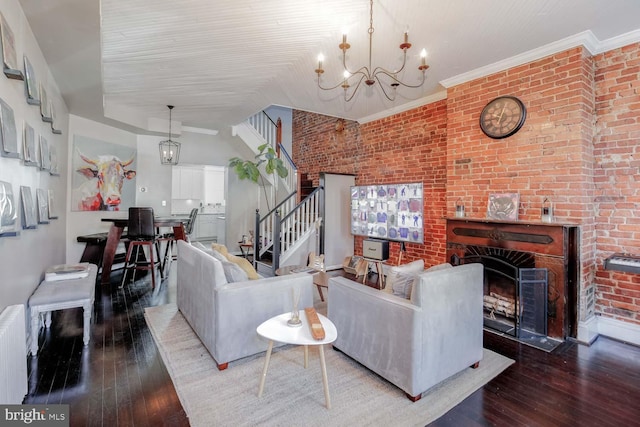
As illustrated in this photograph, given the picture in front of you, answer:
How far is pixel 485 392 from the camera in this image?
2.05 meters

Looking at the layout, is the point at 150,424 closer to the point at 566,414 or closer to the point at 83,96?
the point at 566,414

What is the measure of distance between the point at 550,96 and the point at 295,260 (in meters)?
4.20

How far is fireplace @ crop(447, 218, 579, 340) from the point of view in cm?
281

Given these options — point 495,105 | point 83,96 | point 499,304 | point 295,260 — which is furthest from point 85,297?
point 495,105

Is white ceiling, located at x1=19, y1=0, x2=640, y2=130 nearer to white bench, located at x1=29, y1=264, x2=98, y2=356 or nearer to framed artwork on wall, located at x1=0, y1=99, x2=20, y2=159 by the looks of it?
framed artwork on wall, located at x1=0, y1=99, x2=20, y2=159

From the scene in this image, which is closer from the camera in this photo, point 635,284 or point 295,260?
point 635,284

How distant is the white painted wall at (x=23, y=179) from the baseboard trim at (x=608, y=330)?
15.4 ft

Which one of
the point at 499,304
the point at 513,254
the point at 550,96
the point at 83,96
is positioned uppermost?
the point at 83,96

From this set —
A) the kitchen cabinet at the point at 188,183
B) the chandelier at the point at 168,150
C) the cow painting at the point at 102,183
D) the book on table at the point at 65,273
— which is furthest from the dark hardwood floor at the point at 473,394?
the kitchen cabinet at the point at 188,183

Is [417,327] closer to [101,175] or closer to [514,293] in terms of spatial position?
[514,293]

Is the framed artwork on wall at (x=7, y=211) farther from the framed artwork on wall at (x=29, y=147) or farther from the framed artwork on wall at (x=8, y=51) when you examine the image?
the framed artwork on wall at (x=8, y=51)

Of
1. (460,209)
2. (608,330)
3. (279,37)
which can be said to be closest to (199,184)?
(279,37)

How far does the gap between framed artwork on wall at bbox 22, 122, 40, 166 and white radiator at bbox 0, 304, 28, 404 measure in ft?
4.24

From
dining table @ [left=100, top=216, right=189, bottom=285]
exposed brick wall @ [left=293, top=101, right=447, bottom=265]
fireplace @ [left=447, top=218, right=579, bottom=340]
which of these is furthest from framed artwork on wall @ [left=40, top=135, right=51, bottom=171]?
fireplace @ [left=447, top=218, right=579, bottom=340]
